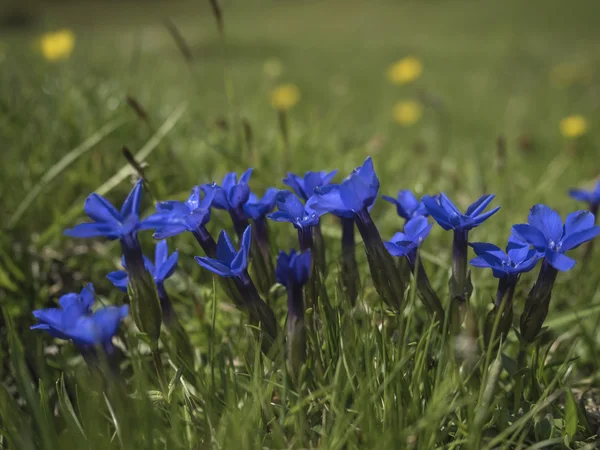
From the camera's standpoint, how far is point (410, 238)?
1255 mm

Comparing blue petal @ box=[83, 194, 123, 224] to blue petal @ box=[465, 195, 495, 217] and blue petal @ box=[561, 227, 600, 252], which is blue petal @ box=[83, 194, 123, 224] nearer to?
blue petal @ box=[465, 195, 495, 217]

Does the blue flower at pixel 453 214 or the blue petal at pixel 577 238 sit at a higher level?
the blue flower at pixel 453 214

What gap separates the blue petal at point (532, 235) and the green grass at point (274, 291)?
0.79 feet

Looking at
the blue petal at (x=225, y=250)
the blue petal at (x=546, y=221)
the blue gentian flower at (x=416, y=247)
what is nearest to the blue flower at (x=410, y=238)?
the blue gentian flower at (x=416, y=247)

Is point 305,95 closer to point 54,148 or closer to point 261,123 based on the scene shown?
point 261,123

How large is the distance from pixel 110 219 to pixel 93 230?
5 centimetres

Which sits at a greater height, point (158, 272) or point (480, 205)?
point (480, 205)

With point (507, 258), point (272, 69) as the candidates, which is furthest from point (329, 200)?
point (272, 69)

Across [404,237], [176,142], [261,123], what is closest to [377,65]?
[261,123]

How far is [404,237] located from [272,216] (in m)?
0.30

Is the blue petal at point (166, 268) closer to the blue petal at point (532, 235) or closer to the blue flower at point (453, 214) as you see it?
the blue flower at point (453, 214)

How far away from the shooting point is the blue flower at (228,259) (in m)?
1.13

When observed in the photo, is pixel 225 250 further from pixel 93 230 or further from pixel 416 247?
pixel 416 247

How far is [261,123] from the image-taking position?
3711mm
